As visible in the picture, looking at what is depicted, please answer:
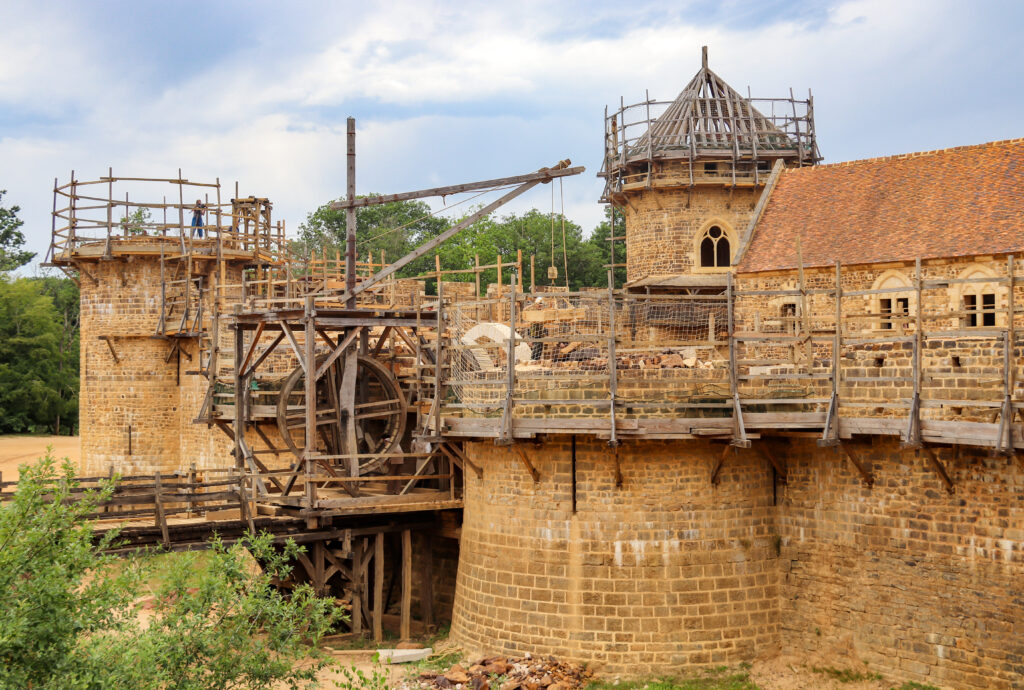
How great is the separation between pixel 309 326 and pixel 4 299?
1218 inches

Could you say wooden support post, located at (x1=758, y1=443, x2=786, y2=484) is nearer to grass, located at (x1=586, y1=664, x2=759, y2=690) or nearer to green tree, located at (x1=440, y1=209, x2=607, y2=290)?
grass, located at (x1=586, y1=664, x2=759, y2=690)

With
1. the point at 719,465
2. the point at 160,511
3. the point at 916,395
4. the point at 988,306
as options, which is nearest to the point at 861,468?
the point at 916,395

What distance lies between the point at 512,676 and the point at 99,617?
667 centimetres

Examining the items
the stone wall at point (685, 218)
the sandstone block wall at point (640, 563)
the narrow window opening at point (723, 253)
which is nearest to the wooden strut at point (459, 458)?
the sandstone block wall at point (640, 563)

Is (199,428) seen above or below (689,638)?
above

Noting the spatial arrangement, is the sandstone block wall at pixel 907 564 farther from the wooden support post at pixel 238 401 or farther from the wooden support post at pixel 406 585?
the wooden support post at pixel 238 401

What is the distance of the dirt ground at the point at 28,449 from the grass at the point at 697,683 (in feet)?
80.4

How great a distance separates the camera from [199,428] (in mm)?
28703

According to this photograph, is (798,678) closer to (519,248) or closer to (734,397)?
(734,397)

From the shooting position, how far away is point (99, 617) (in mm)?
11500

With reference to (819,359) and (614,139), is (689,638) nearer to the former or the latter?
(819,359)

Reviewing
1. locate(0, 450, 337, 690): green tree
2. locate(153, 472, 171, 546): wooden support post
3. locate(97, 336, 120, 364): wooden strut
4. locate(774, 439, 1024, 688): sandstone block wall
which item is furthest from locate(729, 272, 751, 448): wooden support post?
locate(97, 336, 120, 364): wooden strut

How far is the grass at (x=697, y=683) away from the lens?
53.5ft

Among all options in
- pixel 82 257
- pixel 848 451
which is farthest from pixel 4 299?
pixel 848 451
